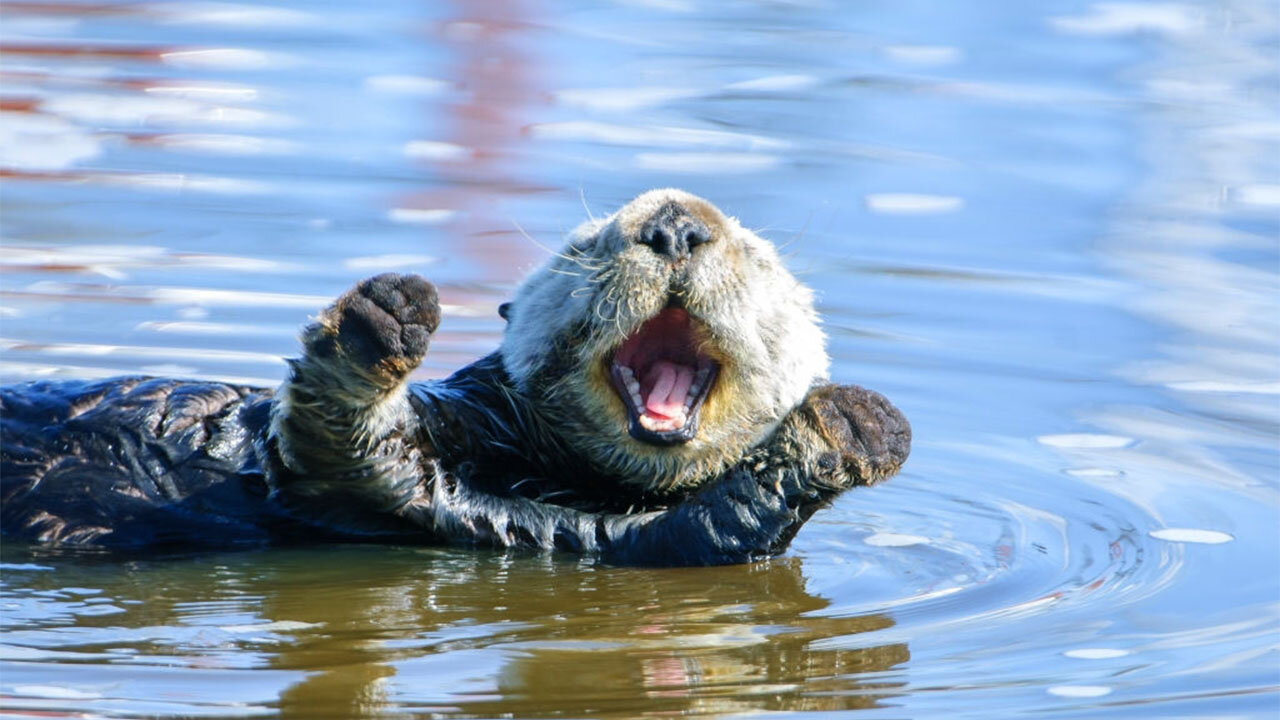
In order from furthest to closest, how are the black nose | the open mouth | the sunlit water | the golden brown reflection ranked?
the open mouth, the black nose, the sunlit water, the golden brown reflection

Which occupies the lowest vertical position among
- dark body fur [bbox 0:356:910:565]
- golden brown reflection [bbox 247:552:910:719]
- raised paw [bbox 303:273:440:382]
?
golden brown reflection [bbox 247:552:910:719]

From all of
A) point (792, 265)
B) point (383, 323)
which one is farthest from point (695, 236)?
point (792, 265)

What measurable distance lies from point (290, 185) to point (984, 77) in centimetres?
451

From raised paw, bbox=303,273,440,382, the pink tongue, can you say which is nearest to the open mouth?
the pink tongue

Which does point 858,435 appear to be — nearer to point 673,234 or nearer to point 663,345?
point 663,345

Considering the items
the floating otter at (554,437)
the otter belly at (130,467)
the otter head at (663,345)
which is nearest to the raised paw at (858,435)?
the floating otter at (554,437)

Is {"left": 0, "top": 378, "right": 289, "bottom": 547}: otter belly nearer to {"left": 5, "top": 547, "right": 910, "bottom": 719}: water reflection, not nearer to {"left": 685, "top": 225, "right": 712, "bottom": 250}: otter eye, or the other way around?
{"left": 5, "top": 547, "right": 910, "bottom": 719}: water reflection

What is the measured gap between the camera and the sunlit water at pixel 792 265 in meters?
4.57

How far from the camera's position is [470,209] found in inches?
374

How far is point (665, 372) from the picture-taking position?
17.6 feet

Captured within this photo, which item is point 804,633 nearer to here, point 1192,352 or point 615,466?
point 615,466

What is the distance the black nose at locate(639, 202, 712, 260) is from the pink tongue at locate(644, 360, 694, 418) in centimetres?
40

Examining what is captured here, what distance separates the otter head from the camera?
514 centimetres

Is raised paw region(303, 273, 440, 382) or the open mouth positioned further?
the open mouth
